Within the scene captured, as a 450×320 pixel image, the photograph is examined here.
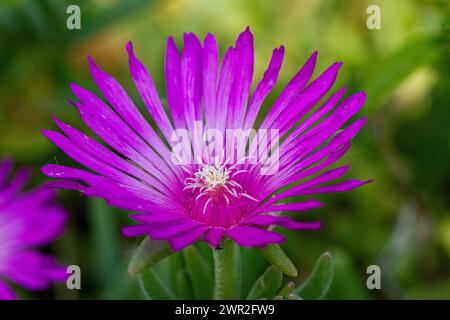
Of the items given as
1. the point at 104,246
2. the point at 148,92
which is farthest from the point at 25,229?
the point at 148,92

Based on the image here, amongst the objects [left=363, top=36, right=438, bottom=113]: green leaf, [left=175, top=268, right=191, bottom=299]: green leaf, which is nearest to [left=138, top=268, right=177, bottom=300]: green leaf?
[left=175, top=268, right=191, bottom=299]: green leaf

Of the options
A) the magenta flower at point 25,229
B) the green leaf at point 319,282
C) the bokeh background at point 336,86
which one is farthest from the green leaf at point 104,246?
the green leaf at point 319,282

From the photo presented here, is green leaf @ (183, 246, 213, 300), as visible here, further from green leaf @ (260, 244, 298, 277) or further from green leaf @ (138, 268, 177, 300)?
green leaf @ (260, 244, 298, 277)

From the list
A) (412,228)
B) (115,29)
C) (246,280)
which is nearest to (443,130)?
(412,228)

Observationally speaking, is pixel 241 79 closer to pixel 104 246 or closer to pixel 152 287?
pixel 152 287
